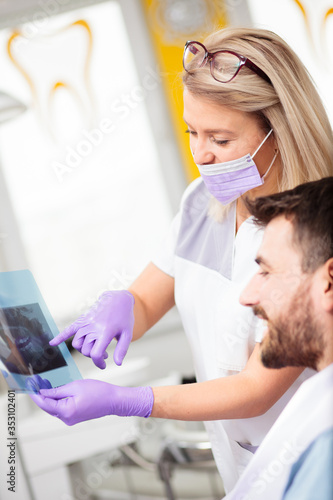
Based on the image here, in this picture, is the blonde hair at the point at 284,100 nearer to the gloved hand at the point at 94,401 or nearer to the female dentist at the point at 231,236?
the female dentist at the point at 231,236

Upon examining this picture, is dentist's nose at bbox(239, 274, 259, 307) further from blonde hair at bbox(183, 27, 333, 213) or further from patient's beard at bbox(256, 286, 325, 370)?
blonde hair at bbox(183, 27, 333, 213)

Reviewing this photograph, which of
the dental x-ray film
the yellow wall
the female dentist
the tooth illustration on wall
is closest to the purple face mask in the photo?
the female dentist

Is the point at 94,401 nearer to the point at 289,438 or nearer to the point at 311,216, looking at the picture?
the point at 289,438

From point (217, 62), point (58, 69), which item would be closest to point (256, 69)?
point (217, 62)

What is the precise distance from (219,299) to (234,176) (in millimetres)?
250

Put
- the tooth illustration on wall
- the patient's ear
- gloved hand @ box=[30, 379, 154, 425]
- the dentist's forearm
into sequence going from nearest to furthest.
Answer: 1. the patient's ear
2. gloved hand @ box=[30, 379, 154, 425]
3. the dentist's forearm
4. the tooth illustration on wall

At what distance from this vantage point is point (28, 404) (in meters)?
2.45

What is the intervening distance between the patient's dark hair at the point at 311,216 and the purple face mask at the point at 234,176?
0.45ft

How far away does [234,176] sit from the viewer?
1090 millimetres

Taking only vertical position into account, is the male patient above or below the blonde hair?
below

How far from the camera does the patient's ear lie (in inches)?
33.6

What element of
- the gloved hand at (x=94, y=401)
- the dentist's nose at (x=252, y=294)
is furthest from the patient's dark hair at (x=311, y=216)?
the gloved hand at (x=94, y=401)

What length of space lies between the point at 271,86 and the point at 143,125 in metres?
1.15

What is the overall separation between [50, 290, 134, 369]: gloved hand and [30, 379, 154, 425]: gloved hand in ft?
0.26
